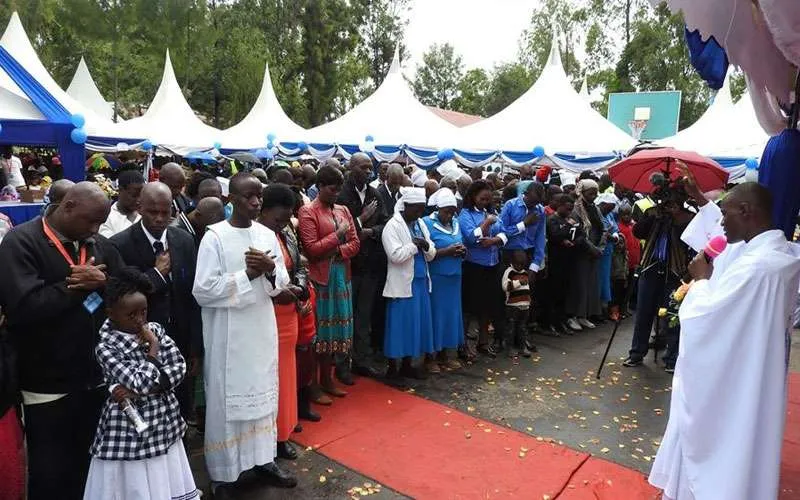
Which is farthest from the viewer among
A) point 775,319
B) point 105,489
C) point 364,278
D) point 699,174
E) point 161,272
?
point 699,174

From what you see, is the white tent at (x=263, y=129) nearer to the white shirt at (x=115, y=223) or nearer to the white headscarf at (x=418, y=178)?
the white headscarf at (x=418, y=178)

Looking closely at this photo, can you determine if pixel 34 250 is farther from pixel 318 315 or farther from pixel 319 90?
pixel 319 90

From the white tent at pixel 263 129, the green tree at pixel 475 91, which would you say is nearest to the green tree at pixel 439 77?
the green tree at pixel 475 91

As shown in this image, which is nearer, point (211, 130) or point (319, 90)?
point (211, 130)

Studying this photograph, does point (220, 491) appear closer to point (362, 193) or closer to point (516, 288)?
point (362, 193)

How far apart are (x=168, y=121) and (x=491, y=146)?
1104 cm

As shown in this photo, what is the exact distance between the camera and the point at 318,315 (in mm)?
4840

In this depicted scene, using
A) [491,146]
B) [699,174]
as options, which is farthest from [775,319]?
[491,146]

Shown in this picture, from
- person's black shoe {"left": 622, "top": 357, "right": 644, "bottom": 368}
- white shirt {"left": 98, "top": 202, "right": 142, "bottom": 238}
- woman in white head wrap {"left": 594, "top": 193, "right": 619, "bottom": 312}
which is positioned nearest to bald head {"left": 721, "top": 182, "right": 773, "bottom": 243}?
person's black shoe {"left": 622, "top": 357, "right": 644, "bottom": 368}

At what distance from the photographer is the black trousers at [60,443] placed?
2.68m

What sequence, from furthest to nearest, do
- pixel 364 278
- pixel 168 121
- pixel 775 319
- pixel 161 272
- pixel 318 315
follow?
1. pixel 168 121
2. pixel 364 278
3. pixel 318 315
4. pixel 161 272
5. pixel 775 319

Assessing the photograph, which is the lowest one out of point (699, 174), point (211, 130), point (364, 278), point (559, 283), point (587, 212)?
point (559, 283)

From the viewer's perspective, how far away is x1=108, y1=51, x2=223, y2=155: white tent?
17.9 m

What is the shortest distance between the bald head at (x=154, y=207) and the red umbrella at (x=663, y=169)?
472 cm
